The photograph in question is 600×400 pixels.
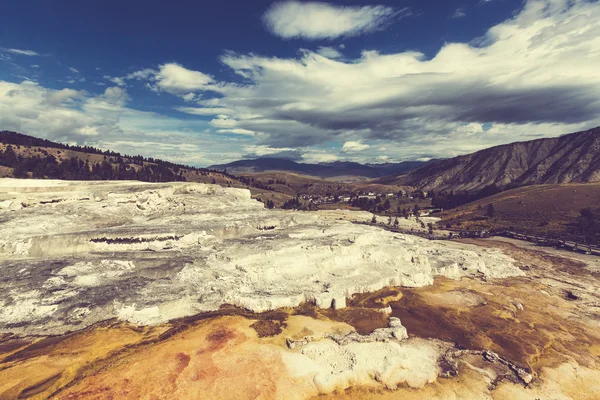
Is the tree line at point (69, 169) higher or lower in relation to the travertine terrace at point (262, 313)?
higher

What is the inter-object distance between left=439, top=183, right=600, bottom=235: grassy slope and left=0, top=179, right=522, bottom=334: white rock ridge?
39222mm

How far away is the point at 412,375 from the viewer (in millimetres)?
21312

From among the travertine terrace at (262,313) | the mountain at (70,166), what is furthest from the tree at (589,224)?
the mountain at (70,166)

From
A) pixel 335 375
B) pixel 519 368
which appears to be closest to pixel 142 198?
pixel 335 375

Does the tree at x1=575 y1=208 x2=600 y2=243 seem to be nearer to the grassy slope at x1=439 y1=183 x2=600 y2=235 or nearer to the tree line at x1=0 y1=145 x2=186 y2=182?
the grassy slope at x1=439 y1=183 x2=600 y2=235

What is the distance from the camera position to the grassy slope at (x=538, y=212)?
84625 millimetres

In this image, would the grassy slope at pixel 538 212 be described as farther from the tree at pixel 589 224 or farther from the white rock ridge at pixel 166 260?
the white rock ridge at pixel 166 260

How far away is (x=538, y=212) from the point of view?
9438cm

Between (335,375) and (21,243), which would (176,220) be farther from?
(335,375)

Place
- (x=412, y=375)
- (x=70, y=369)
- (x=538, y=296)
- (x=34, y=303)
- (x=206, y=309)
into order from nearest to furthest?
(x=70, y=369)
(x=412, y=375)
(x=34, y=303)
(x=206, y=309)
(x=538, y=296)

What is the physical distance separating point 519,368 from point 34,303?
38.6 meters

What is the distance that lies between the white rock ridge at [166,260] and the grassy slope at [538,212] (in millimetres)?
39222

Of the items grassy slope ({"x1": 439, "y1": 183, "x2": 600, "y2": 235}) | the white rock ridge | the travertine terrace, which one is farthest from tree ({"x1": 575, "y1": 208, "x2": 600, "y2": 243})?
the white rock ridge

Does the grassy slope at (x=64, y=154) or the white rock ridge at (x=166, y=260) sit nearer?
the white rock ridge at (x=166, y=260)
